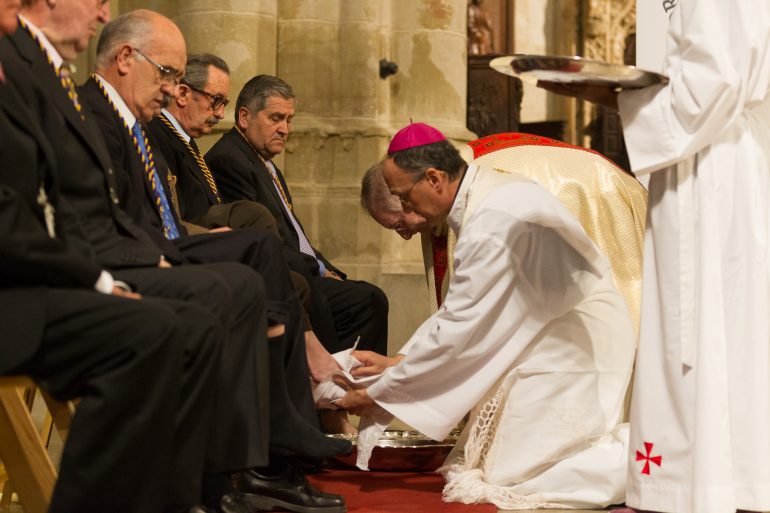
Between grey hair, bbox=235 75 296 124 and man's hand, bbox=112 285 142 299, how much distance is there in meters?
3.13

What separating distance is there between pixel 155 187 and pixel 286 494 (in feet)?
4.02

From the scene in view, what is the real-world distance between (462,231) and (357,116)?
4028 mm

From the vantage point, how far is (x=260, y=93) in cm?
669

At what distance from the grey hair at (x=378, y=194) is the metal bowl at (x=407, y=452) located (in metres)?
1.10

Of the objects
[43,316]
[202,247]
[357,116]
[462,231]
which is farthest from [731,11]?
[357,116]

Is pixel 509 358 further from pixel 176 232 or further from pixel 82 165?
pixel 82 165

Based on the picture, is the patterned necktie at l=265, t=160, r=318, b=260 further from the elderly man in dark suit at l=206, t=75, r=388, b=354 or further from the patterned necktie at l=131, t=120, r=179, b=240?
the patterned necktie at l=131, t=120, r=179, b=240

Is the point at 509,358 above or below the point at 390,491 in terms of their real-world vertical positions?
above

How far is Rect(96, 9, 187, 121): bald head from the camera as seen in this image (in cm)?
468

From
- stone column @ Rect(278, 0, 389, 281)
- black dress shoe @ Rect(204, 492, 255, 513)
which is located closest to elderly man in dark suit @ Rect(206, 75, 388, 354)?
stone column @ Rect(278, 0, 389, 281)

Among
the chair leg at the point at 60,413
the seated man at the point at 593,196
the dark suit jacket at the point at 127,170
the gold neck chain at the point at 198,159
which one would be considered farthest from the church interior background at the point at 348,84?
the chair leg at the point at 60,413

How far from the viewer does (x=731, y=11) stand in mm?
4141

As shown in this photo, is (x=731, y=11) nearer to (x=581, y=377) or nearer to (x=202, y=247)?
(x=581, y=377)

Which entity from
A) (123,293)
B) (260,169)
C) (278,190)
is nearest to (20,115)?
(123,293)
